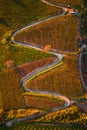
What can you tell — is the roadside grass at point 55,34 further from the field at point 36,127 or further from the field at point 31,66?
the field at point 36,127

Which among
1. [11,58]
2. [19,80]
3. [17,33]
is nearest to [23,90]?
[19,80]

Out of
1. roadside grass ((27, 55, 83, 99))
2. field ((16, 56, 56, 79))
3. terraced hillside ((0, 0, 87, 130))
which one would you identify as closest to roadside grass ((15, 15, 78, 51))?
terraced hillside ((0, 0, 87, 130))

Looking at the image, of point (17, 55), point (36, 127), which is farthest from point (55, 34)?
point (36, 127)

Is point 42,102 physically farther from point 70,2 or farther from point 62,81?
point 70,2

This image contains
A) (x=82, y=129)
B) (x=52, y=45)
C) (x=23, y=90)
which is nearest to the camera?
(x=82, y=129)

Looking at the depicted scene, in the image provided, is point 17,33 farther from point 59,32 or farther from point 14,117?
point 14,117

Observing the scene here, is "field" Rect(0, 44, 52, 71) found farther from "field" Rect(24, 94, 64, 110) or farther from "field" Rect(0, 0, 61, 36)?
"field" Rect(24, 94, 64, 110)
